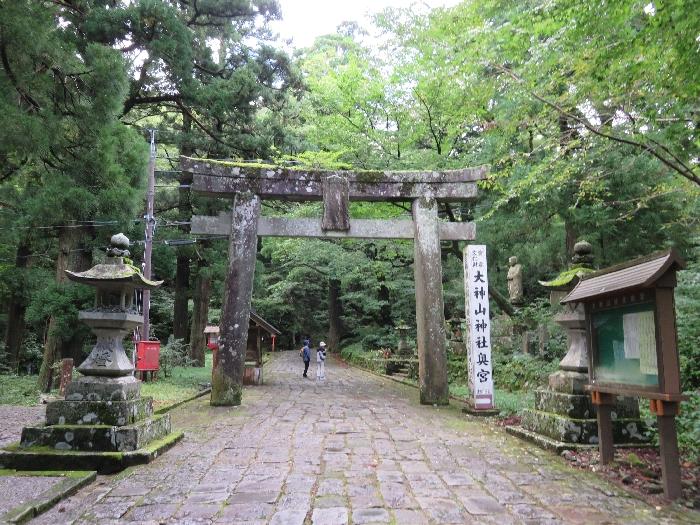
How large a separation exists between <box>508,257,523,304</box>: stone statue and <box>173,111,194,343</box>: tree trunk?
33.6ft

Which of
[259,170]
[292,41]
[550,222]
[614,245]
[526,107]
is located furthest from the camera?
[292,41]

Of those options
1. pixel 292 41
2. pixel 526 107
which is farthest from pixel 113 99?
pixel 292 41

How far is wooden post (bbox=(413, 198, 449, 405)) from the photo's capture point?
950 cm

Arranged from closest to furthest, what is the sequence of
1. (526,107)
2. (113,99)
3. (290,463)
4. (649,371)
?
1. (649,371)
2. (290,463)
3. (526,107)
4. (113,99)

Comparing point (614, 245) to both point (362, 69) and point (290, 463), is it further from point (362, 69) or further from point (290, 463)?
point (290, 463)

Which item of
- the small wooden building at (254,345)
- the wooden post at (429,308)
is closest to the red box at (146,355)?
the small wooden building at (254,345)

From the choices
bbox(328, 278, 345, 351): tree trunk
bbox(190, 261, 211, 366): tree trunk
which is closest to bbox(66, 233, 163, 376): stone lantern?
bbox(190, 261, 211, 366): tree trunk

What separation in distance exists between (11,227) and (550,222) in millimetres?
14077

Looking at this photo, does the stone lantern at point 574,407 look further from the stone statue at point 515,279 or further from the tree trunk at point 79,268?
the tree trunk at point 79,268

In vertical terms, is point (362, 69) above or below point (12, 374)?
above

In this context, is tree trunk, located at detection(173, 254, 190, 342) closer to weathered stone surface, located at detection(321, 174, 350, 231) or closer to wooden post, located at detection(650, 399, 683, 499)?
weathered stone surface, located at detection(321, 174, 350, 231)

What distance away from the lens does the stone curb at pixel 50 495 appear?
3281mm

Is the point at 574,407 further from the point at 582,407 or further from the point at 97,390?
the point at 97,390

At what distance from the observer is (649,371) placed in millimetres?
4004
